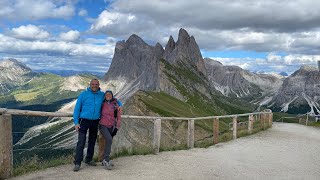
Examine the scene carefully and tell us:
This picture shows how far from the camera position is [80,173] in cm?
1158

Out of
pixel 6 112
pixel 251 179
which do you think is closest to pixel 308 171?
pixel 251 179

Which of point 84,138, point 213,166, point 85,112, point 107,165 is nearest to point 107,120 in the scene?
point 85,112

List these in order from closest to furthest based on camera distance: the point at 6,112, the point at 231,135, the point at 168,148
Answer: the point at 6,112 < the point at 168,148 < the point at 231,135

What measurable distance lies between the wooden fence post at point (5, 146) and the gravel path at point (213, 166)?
620mm

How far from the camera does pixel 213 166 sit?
46.3 feet

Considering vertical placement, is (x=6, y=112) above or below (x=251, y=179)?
above

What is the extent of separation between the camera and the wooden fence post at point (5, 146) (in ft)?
33.8

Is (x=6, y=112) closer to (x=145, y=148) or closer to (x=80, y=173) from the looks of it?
(x=80, y=173)

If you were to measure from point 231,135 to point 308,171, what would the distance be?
971 cm

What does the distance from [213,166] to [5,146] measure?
22.9 ft

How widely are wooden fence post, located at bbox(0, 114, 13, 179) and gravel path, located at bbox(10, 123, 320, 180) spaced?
2.03 feet

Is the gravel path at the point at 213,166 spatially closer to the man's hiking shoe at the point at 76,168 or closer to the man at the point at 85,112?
the man's hiking shoe at the point at 76,168

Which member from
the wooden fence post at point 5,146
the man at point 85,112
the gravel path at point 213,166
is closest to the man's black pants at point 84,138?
the man at point 85,112

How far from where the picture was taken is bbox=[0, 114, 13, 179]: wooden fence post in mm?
10305
